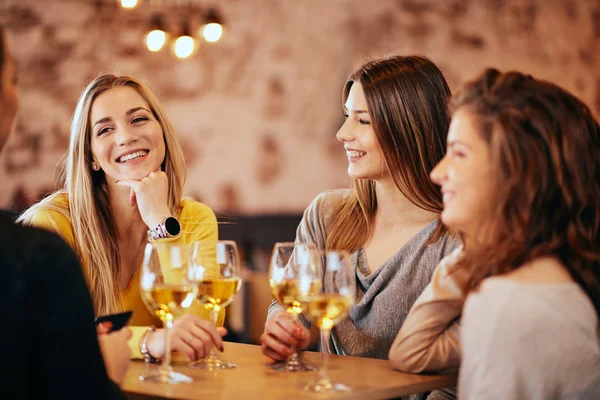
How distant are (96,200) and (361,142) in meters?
0.89

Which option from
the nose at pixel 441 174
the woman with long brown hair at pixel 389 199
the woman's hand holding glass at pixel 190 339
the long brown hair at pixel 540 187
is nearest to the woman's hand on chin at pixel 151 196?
the woman with long brown hair at pixel 389 199

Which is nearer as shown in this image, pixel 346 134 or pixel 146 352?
pixel 146 352

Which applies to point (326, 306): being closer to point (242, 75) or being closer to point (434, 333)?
point (434, 333)

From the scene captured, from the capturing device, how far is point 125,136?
8.71 feet

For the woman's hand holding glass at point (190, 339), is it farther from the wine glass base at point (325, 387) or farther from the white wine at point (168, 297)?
the wine glass base at point (325, 387)

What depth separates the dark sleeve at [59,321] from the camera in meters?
1.26

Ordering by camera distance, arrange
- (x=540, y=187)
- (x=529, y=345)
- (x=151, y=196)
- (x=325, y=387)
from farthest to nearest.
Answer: (x=151, y=196) → (x=325, y=387) → (x=540, y=187) → (x=529, y=345)

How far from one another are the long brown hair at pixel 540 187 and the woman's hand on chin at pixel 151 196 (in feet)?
4.24

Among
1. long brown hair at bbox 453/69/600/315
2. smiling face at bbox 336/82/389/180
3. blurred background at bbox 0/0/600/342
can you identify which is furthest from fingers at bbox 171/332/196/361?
blurred background at bbox 0/0/600/342

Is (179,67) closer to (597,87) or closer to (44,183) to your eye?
(44,183)

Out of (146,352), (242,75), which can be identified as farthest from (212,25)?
(146,352)

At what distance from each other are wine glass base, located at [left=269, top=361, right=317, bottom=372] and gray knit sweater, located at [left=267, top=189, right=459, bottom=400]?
0.43m

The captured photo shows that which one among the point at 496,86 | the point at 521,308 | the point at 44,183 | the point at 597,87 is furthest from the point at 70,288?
the point at 597,87

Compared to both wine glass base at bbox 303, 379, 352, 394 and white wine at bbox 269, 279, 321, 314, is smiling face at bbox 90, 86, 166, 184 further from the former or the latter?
wine glass base at bbox 303, 379, 352, 394
